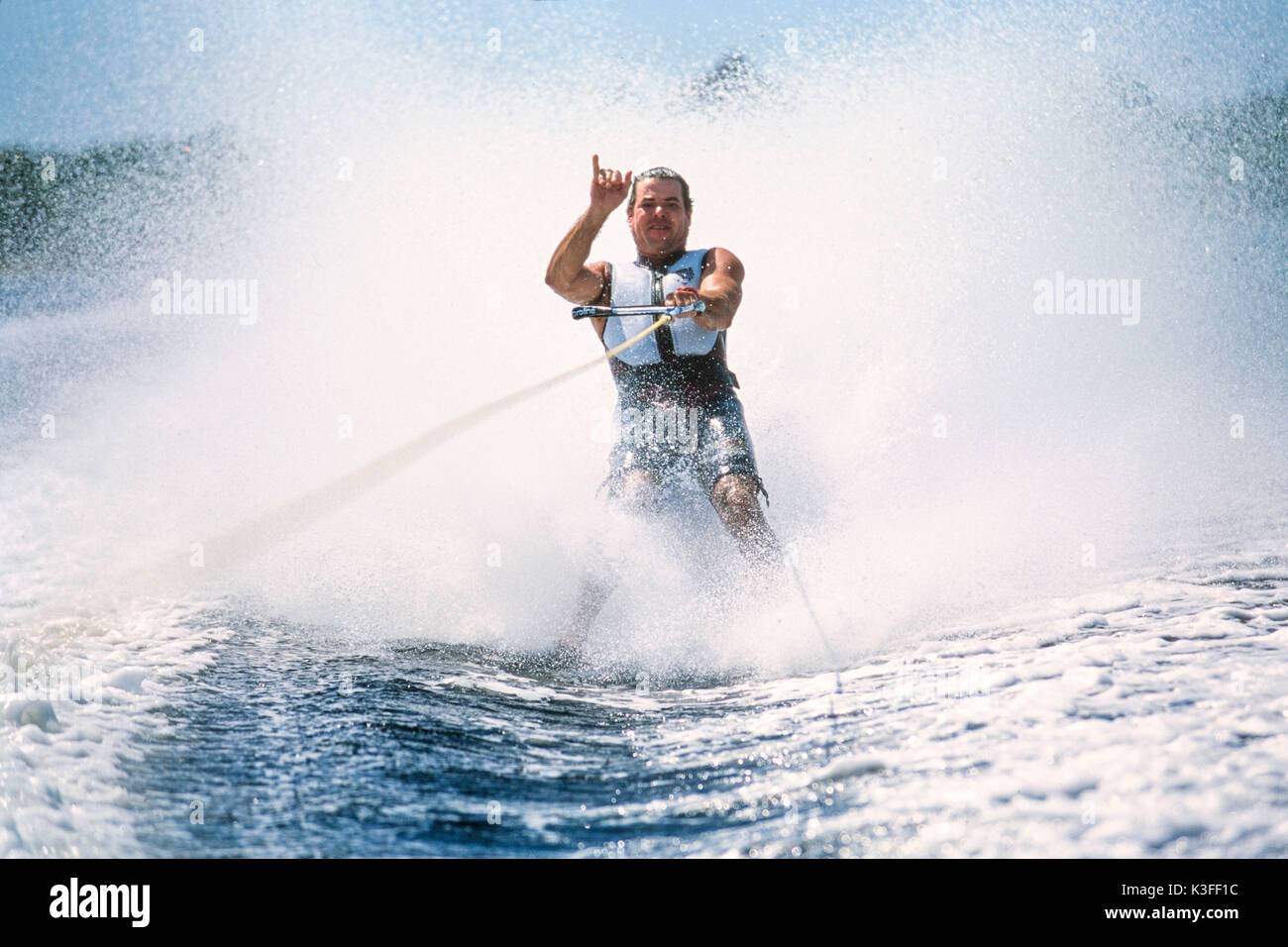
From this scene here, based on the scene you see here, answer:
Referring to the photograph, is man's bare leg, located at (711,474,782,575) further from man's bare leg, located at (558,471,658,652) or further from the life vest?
the life vest

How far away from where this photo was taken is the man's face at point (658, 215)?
4262 millimetres

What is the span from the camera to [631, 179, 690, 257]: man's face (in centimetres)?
426

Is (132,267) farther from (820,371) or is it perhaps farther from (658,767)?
(658,767)

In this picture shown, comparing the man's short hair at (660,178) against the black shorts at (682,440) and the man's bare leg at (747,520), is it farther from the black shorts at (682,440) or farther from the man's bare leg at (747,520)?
the man's bare leg at (747,520)

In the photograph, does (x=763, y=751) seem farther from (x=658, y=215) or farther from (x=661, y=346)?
(x=658, y=215)

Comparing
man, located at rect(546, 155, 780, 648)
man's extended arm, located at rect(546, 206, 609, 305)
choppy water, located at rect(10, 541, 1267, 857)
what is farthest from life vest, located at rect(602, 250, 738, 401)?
choppy water, located at rect(10, 541, 1267, 857)

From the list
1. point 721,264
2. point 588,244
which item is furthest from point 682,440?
point 588,244

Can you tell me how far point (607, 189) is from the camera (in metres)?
3.75

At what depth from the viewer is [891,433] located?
5.85m

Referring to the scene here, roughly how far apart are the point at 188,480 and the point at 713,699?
411 cm

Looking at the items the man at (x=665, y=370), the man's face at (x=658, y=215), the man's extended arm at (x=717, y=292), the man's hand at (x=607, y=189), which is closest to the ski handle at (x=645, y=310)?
the man's extended arm at (x=717, y=292)

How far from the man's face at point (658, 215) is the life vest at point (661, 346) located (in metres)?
0.10

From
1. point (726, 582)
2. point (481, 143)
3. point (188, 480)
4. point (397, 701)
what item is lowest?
point (397, 701)
